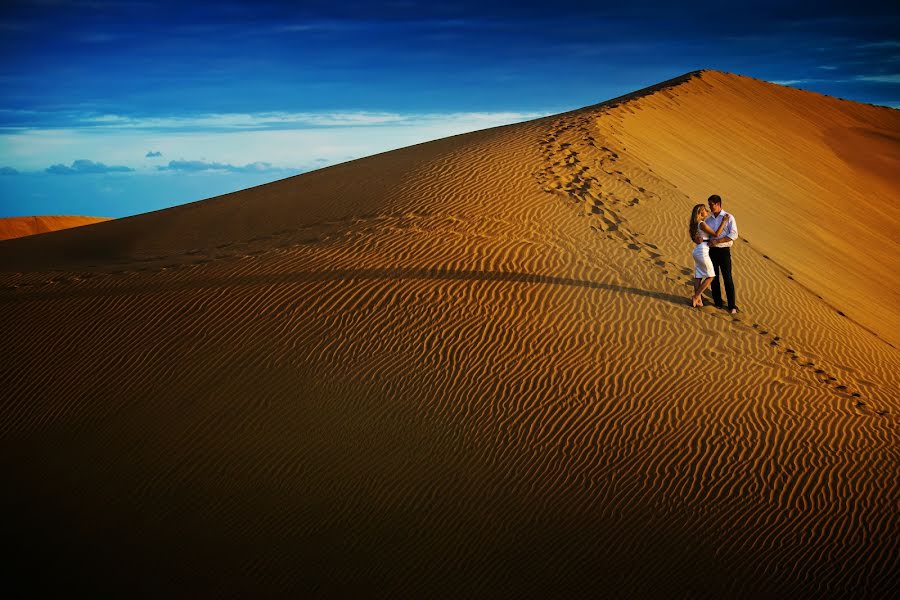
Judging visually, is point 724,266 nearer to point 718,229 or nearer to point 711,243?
point 711,243

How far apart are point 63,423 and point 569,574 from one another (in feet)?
21.6

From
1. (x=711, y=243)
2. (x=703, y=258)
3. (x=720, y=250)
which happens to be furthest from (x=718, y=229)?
(x=703, y=258)

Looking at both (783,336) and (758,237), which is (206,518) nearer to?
(783,336)

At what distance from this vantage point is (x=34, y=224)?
4991 cm

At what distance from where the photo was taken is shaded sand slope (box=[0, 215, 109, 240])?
48125mm

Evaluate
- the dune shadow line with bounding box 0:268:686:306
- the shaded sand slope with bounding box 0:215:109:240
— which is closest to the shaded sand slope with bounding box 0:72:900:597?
the dune shadow line with bounding box 0:268:686:306

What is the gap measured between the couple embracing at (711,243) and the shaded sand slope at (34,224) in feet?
146

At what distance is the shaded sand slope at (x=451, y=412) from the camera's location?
7227 millimetres

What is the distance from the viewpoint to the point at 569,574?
698cm

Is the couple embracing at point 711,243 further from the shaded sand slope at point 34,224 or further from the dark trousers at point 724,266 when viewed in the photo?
the shaded sand slope at point 34,224

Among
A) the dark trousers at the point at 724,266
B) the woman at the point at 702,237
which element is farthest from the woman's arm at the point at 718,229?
the dark trousers at the point at 724,266

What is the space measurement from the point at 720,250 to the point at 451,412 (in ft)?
16.4

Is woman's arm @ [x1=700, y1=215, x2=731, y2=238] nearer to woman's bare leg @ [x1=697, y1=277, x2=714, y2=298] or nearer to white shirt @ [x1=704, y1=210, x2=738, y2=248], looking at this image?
white shirt @ [x1=704, y1=210, x2=738, y2=248]

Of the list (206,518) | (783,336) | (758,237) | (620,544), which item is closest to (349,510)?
(206,518)
